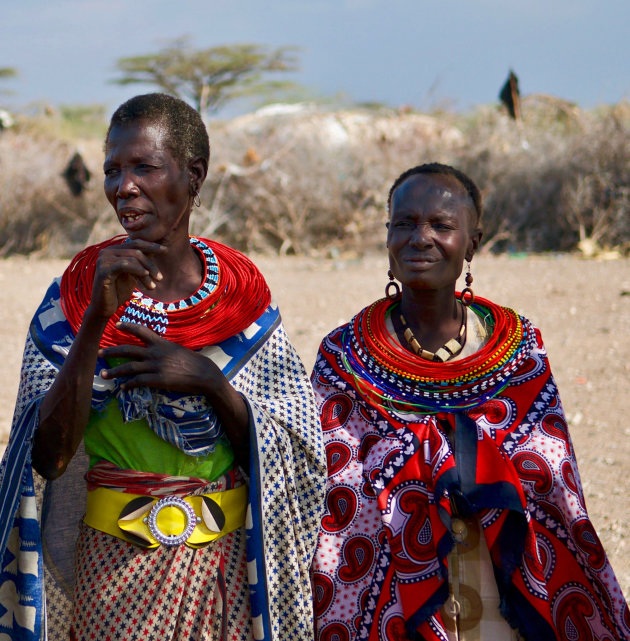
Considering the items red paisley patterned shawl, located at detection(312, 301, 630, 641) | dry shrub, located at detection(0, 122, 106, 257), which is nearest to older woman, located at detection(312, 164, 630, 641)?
red paisley patterned shawl, located at detection(312, 301, 630, 641)

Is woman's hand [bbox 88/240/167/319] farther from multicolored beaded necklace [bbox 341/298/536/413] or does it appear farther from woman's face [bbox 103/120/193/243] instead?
multicolored beaded necklace [bbox 341/298/536/413]

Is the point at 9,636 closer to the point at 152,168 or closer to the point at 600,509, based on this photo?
the point at 152,168

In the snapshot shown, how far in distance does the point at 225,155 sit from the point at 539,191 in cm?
460

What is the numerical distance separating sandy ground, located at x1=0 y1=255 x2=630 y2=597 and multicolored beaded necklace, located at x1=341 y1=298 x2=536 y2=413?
1.54 m

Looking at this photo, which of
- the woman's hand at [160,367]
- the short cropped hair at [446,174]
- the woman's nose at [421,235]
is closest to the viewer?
the woman's hand at [160,367]

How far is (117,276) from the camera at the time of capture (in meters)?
2.06

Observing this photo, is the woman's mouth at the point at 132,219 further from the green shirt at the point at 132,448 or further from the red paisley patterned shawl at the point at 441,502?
the red paisley patterned shawl at the point at 441,502

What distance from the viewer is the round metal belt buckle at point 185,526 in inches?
87.7

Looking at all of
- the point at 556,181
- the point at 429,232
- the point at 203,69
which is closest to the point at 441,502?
the point at 429,232

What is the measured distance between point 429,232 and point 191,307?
2.62 feet

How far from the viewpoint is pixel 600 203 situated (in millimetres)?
11789

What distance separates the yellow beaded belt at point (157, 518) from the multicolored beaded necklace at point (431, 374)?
2.18ft

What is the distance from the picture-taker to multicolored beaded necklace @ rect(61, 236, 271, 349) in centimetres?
233

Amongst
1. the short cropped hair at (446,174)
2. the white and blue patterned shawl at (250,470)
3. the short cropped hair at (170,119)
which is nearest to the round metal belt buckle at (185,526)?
the white and blue patterned shawl at (250,470)
